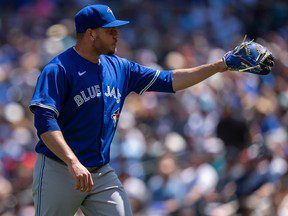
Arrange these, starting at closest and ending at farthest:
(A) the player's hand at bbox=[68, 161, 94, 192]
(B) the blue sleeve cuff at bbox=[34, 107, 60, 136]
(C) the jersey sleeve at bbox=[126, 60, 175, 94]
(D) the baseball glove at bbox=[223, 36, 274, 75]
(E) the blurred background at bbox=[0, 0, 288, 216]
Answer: (A) the player's hand at bbox=[68, 161, 94, 192] < (B) the blue sleeve cuff at bbox=[34, 107, 60, 136] < (D) the baseball glove at bbox=[223, 36, 274, 75] < (C) the jersey sleeve at bbox=[126, 60, 175, 94] < (E) the blurred background at bbox=[0, 0, 288, 216]

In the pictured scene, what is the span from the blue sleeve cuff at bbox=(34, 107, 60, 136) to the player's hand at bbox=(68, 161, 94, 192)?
30 centimetres

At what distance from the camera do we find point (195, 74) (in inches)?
227

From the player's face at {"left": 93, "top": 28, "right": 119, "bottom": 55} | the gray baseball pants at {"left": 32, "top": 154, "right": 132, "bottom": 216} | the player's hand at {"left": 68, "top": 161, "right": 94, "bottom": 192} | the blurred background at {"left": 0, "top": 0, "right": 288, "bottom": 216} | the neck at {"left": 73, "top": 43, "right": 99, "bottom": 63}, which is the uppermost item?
the player's face at {"left": 93, "top": 28, "right": 119, "bottom": 55}

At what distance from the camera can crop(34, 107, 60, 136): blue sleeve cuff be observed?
511cm

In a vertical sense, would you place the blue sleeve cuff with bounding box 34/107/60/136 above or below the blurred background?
above

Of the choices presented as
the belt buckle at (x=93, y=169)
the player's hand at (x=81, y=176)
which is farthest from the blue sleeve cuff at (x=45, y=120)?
the belt buckle at (x=93, y=169)

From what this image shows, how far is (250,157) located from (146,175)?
8.43 ft

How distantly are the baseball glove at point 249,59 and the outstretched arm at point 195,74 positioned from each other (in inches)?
2.6

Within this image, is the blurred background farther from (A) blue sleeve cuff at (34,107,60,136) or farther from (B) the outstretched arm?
(A) blue sleeve cuff at (34,107,60,136)

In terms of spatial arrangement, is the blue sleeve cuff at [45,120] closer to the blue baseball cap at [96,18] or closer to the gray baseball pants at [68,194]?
the gray baseball pants at [68,194]

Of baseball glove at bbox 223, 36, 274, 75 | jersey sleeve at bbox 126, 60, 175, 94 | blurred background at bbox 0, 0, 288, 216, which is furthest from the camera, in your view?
blurred background at bbox 0, 0, 288, 216

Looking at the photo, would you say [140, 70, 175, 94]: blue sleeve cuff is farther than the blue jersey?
Yes

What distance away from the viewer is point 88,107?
541 cm

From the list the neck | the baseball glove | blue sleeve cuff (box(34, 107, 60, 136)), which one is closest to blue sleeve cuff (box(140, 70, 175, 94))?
the baseball glove
